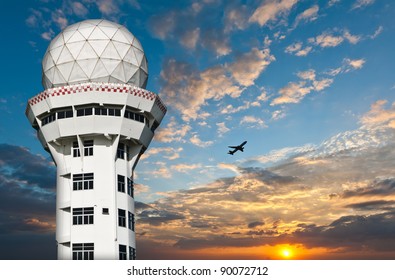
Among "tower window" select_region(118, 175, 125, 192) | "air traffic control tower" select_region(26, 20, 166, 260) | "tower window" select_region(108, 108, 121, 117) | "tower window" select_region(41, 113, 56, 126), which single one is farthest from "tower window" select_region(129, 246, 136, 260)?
"tower window" select_region(41, 113, 56, 126)

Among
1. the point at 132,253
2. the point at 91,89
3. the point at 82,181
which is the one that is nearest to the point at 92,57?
the point at 91,89

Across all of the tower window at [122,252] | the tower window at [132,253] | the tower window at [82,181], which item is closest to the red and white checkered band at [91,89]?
the tower window at [82,181]

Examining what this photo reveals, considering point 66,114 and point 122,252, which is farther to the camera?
point 66,114

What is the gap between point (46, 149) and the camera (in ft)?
227

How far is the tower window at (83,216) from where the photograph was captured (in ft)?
203

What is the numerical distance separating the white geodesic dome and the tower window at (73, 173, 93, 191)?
12.4m

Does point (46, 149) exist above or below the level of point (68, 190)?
above

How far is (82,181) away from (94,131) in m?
6.53

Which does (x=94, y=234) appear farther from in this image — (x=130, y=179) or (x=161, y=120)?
(x=161, y=120)

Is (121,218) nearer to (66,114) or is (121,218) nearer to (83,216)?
(83,216)

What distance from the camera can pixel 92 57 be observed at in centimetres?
6606

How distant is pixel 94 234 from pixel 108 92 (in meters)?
17.8

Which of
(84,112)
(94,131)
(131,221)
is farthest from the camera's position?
(131,221)
